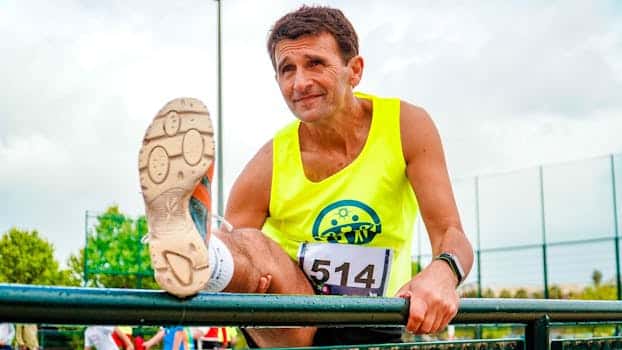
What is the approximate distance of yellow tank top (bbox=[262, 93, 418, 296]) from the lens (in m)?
2.77

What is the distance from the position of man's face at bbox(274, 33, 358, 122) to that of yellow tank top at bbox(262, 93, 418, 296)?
246 millimetres

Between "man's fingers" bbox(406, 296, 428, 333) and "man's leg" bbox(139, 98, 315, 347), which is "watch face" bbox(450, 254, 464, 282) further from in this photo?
"man's leg" bbox(139, 98, 315, 347)

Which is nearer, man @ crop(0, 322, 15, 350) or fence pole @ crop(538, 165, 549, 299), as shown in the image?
man @ crop(0, 322, 15, 350)

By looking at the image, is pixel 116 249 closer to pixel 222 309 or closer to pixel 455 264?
pixel 455 264

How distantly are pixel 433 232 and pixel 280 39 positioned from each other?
0.80 metres

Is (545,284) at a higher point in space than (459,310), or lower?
higher

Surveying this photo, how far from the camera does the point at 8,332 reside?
11297 mm

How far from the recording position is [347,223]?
2770mm

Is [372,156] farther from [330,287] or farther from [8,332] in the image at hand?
[8,332]

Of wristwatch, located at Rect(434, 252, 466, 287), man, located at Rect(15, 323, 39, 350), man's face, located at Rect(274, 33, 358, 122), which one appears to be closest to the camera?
wristwatch, located at Rect(434, 252, 466, 287)

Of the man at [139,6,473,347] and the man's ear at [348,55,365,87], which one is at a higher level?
the man's ear at [348,55,365,87]

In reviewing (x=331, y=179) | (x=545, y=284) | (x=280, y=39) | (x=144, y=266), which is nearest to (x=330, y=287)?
(x=331, y=179)

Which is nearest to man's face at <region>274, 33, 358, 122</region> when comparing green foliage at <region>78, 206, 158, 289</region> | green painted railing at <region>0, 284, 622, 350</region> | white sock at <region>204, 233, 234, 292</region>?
white sock at <region>204, 233, 234, 292</region>

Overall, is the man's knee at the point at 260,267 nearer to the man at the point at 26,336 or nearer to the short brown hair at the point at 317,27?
the short brown hair at the point at 317,27
